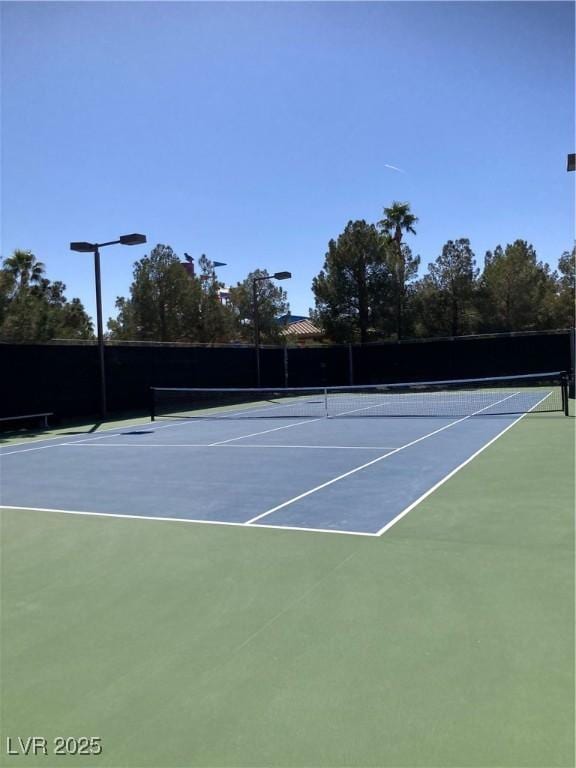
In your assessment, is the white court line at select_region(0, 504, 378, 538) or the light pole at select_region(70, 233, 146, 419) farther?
the light pole at select_region(70, 233, 146, 419)

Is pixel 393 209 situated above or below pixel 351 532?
above

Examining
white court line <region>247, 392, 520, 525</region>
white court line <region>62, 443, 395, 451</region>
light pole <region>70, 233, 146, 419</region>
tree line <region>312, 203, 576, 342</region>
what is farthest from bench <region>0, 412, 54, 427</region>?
tree line <region>312, 203, 576, 342</region>

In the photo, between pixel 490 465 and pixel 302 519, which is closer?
pixel 302 519

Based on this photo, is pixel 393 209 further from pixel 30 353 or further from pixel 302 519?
pixel 302 519

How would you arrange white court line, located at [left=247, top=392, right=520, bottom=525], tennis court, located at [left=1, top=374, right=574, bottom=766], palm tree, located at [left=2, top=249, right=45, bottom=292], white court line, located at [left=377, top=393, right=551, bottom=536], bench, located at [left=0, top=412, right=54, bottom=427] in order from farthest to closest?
palm tree, located at [left=2, top=249, right=45, bottom=292] → bench, located at [left=0, top=412, right=54, bottom=427] → white court line, located at [left=247, top=392, right=520, bottom=525] → white court line, located at [left=377, top=393, right=551, bottom=536] → tennis court, located at [left=1, top=374, right=574, bottom=766]

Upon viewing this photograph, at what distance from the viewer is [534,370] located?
88.5ft

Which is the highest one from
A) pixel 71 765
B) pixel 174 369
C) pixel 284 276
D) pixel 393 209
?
pixel 393 209

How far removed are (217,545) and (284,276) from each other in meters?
19.9

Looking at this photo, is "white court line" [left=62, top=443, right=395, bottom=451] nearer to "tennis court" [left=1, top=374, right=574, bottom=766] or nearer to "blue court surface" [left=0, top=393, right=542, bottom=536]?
"blue court surface" [left=0, top=393, right=542, bottom=536]

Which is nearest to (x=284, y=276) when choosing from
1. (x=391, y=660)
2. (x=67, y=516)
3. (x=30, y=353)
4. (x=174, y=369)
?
(x=174, y=369)

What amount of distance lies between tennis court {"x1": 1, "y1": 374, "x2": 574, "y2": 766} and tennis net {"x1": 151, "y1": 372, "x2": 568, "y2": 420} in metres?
7.62

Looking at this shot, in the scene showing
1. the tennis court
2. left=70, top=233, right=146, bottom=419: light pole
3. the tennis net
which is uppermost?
left=70, top=233, right=146, bottom=419: light pole

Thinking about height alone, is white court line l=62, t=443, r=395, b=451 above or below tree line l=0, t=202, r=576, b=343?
below

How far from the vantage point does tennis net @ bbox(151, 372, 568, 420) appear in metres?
16.5
